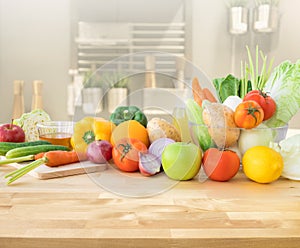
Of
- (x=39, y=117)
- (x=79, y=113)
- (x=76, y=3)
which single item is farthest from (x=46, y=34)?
(x=79, y=113)

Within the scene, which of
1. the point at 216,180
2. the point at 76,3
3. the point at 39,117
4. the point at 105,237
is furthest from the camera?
the point at 76,3

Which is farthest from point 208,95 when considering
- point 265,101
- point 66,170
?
point 66,170

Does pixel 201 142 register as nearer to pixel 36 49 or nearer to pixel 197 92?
pixel 197 92

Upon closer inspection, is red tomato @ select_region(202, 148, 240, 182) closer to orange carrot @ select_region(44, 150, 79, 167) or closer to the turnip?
the turnip

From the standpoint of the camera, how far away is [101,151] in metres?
1.28

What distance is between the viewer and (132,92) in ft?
3.98

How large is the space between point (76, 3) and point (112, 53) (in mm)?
494

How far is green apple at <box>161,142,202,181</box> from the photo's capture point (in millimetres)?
1158

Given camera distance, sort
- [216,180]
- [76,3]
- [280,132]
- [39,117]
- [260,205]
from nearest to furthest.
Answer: [260,205]
[216,180]
[280,132]
[39,117]
[76,3]

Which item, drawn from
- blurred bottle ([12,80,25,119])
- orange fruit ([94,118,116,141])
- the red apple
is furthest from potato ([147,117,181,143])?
blurred bottle ([12,80,25,119])

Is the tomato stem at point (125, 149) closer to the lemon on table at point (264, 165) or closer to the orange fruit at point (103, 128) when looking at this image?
the orange fruit at point (103, 128)

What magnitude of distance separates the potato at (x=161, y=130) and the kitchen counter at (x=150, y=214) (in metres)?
0.13

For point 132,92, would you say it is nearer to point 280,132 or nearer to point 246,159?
point 246,159

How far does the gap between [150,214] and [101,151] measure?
1.22 ft
